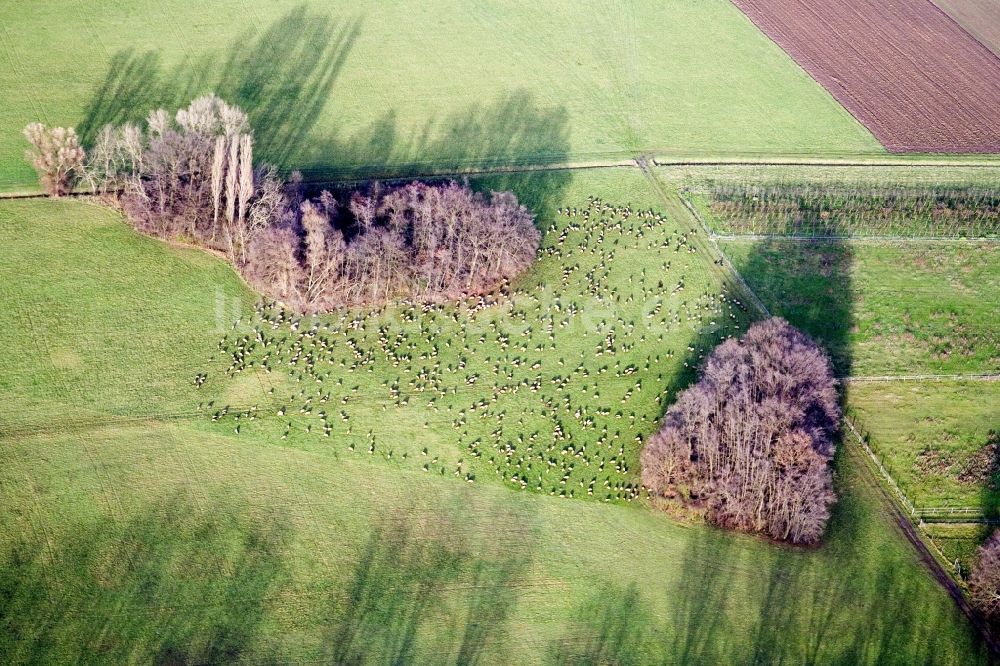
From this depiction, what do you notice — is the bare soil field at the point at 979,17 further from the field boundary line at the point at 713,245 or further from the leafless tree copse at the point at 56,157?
the leafless tree copse at the point at 56,157

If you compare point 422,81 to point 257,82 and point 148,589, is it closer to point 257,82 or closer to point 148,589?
point 257,82

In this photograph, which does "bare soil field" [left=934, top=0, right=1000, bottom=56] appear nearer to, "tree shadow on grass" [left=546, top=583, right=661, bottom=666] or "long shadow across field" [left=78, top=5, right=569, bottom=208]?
"long shadow across field" [left=78, top=5, right=569, bottom=208]

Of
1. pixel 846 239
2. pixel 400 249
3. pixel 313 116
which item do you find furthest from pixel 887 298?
pixel 313 116

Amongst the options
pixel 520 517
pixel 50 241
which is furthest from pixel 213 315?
pixel 520 517

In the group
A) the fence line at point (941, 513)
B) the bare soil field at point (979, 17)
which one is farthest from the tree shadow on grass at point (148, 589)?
the bare soil field at point (979, 17)

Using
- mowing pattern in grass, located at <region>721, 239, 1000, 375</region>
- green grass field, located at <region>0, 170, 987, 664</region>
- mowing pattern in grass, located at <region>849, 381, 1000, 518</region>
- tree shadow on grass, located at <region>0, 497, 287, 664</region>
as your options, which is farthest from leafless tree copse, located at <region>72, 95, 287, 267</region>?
mowing pattern in grass, located at <region>849, 381, 1000, 518</region>

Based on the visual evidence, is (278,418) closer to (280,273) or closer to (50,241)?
(280,273)
